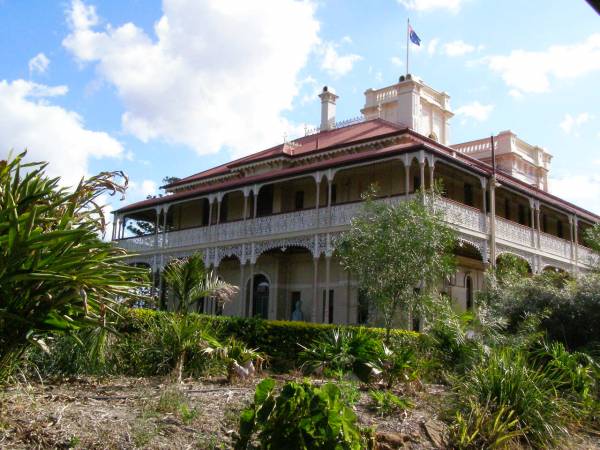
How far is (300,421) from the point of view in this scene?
4969 millimetres

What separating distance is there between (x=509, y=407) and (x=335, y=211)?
13653mm

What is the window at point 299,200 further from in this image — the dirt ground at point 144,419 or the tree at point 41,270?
the tree at point 41,270

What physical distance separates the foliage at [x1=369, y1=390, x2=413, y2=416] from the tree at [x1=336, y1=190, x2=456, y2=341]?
4.73 meters

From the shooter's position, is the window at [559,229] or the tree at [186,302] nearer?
the tree at [186,302]

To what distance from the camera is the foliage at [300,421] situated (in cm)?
494

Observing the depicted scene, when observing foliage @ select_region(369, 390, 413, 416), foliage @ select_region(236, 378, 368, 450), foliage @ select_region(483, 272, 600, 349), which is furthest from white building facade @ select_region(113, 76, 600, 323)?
foliage @ select_region(236, 378, 368, 450)

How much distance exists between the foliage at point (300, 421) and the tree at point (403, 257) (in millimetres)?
6994

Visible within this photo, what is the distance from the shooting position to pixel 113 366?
30.8 feet

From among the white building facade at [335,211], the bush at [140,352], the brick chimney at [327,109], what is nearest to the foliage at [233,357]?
the bush at [140,352]

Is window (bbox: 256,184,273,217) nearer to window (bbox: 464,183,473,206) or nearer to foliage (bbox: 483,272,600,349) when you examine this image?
window (bbox: 464,183,473,206)

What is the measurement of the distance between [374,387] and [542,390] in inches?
86.5

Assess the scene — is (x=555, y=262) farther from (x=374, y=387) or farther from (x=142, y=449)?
(x=142, y=449)

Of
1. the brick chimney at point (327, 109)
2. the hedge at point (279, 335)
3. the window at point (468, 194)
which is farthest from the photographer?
the brick chimney at point (327, 109)

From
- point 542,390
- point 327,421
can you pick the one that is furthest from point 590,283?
point 327,421
